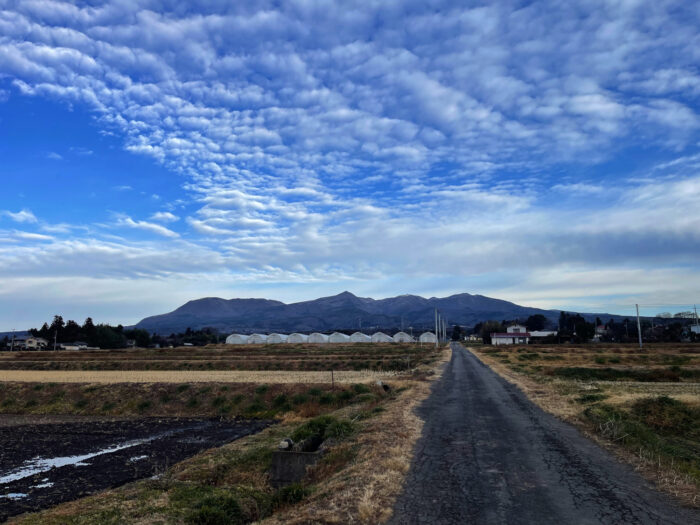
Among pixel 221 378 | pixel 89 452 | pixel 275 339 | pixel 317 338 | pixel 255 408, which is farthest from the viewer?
pixel 275 339

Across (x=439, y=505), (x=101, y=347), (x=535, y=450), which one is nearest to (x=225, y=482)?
(x=439, y=505)

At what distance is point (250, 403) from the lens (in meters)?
33.9

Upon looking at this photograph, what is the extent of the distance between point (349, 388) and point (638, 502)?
2532cm

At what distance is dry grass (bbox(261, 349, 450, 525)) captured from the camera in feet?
29.7

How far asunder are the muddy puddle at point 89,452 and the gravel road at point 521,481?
37.3 feet

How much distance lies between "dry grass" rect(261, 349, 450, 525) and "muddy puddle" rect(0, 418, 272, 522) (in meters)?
8.92

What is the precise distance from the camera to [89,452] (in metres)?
22.1

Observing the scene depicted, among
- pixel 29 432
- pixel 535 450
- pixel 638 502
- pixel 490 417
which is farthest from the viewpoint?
pixel 29 432

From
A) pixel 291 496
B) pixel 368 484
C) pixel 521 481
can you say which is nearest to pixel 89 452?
pixel 291 496

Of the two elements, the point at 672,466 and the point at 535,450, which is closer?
the point at 672,466

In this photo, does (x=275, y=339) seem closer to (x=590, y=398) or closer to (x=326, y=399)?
(x=326, y=399)

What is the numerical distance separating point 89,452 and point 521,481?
66.5ft

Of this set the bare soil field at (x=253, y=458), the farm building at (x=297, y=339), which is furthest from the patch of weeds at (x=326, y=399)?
the farm building at (x=297, y=339)

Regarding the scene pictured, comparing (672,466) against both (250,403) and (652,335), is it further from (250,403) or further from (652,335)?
(652,335)
